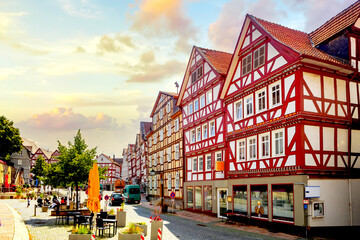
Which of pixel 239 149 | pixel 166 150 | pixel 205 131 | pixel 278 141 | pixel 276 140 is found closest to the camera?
pixel 278 141

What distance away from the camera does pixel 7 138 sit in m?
69.6

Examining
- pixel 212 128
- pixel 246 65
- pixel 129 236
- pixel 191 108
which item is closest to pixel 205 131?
pixel 212 128

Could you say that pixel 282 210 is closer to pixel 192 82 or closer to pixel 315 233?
pixel 315 233

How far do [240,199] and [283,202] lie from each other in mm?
5019

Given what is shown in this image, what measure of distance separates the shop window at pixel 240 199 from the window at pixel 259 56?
812 centimetres

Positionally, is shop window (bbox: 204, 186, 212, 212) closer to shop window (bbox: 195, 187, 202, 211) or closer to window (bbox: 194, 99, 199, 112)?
shop window (bbox: 195, 187, 202, 211)

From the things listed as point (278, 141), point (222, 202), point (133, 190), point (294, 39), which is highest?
point (294, 39)

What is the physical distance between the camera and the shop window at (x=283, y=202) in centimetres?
1877

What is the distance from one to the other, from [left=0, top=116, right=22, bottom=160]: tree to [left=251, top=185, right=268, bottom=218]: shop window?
60.7m

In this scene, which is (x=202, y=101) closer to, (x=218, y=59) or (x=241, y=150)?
(x=218, y=59)

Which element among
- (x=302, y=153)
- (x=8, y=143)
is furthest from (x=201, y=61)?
(x=8, y=143)

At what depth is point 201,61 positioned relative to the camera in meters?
32.2

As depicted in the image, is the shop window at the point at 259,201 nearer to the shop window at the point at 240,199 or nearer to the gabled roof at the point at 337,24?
the shop window at the point at 240,199

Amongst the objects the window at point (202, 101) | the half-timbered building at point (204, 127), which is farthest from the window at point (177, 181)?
the window at point (202, 101)
